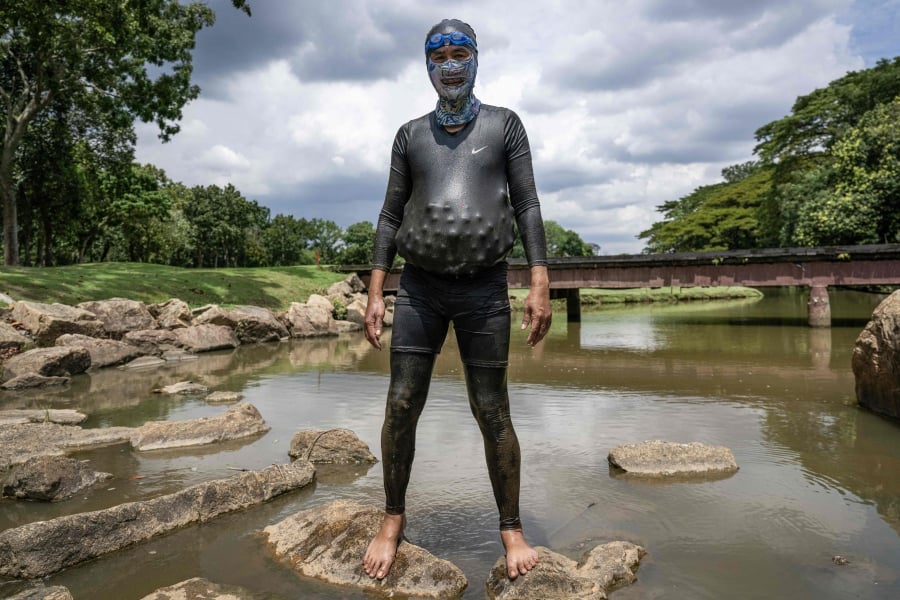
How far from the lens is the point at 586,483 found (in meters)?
4.93

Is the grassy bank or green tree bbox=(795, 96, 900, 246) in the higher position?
green tree bbox=(795, 96, 900, 246)

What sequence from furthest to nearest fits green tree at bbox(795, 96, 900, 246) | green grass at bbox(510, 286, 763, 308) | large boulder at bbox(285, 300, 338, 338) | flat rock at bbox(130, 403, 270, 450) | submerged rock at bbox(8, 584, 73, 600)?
1. green grass at bbox(510, 286, 763, 308)
2. green tree at bbox(795, 96, 900, 246)
3. large boulder at bbox(285, 300, 338, 338)
4. flat rock at bbox(130, 403, 270, 450)
5. submerged rock at bbox(8, 584, 73, 600)

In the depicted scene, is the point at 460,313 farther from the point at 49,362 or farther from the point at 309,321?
the point at 309,321

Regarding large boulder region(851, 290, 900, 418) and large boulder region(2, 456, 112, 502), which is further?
large boulder region(851, 290, 900, 418)

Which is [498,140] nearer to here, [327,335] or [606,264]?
[327,335]

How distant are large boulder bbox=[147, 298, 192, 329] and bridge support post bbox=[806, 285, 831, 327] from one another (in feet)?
68.4

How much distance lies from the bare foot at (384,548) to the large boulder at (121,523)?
4.61 ft

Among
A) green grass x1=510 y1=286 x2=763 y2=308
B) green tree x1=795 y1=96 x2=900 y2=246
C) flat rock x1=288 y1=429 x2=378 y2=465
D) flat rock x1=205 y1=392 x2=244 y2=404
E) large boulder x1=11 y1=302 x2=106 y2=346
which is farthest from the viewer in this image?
green grass x1=510 y1=286 x2=763 y2=308

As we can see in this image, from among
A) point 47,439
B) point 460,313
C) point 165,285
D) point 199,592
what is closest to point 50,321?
point 47,439

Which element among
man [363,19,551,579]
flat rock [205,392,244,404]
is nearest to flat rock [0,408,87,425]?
flat rock [205,392,244,404]

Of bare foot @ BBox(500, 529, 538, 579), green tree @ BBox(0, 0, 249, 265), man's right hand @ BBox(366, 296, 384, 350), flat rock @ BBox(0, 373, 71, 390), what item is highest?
green tree @ BBox(0, 0, 249, 265)

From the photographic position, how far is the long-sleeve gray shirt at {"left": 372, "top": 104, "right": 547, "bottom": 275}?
3.24 metres

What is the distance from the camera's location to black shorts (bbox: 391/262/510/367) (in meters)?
3.36

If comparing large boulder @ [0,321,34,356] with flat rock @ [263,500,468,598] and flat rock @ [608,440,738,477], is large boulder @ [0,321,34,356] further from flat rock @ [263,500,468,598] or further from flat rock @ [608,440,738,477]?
flat rock @ [608,440,738,477]
